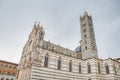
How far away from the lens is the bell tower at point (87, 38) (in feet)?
111

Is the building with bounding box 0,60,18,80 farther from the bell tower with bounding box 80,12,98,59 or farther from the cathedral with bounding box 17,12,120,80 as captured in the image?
the bell tower with bounding box 80,12,98,59

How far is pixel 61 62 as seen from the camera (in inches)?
1119

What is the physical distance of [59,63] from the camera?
28.0 metres

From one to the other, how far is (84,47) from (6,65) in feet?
94.9

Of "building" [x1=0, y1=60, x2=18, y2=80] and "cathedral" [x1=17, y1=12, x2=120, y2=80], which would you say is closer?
"cathedral" [x1=17, y1=12, x2=120, y2=80]

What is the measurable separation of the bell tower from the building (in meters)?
26.5

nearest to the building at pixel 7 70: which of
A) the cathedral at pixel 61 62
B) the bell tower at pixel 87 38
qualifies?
the cathedral at pixel 61 62

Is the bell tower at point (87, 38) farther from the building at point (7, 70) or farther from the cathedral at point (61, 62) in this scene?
the building at point (7, 70)

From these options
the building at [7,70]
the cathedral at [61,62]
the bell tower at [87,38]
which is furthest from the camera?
the building at [7,70]

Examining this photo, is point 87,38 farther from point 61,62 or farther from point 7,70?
point 7,70

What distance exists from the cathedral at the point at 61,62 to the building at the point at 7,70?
448 inches

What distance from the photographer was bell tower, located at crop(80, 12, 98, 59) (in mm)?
33844

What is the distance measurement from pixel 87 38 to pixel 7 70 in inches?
1214

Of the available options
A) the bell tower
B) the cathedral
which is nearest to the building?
the cathedral
